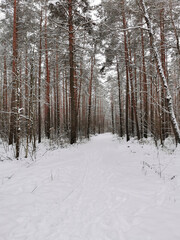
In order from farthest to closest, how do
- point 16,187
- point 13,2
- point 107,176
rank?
point 13,2, point 107,176, point 16,187

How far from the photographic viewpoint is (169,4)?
636 cm

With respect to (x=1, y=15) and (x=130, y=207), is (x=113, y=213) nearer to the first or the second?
(x=130, y=207)

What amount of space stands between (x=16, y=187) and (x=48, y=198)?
99cm

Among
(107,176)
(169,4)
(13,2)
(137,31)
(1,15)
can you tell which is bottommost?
(107,176)

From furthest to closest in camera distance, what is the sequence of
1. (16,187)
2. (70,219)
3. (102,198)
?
(16,187) → (102,198) → (70,219)

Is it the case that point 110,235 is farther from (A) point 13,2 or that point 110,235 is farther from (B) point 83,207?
(A) point 13,2

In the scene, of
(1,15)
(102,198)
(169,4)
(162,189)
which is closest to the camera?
(102,198)

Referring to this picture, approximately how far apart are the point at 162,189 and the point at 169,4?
8.51 m

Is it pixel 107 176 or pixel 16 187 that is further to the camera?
pixel 107 176

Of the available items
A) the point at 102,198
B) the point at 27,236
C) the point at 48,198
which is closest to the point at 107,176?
the point at 102,198

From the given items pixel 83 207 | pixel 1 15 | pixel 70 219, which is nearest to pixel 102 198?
pixel 83 207

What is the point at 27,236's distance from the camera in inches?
61.1

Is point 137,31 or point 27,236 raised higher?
point 137,31

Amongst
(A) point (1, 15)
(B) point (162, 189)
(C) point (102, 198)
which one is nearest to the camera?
(C) point (102, 198)
